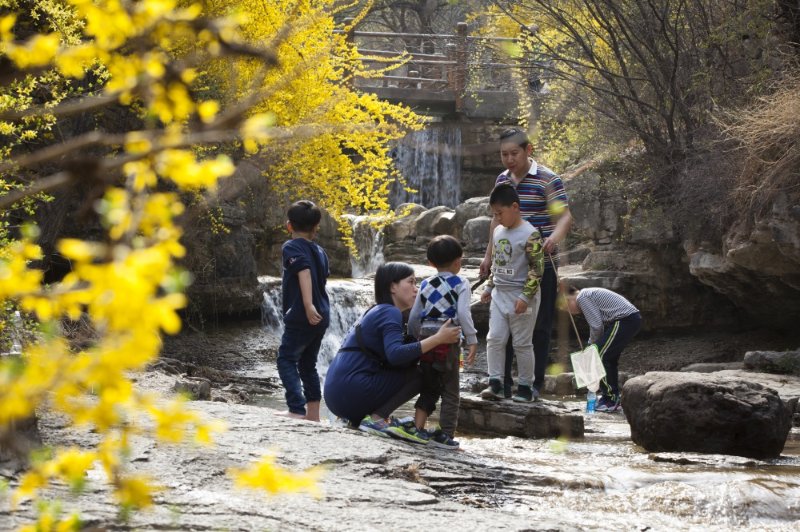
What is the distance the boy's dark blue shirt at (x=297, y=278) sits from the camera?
6246mm

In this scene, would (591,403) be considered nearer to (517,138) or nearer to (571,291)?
(571,291)

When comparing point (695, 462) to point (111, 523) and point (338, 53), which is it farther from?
point (338, 53)

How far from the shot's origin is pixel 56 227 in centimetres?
1029

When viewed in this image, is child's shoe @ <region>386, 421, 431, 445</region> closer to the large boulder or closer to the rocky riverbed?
the rocky riverbed

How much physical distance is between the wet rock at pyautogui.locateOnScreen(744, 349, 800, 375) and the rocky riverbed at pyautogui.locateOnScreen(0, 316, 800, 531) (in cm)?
363

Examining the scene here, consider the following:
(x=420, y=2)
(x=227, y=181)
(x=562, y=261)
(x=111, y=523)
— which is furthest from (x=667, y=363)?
(x=420, y=2)

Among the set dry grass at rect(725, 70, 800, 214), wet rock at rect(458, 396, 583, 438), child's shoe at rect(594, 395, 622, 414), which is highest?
dry grass at rect(725, 70, 800, 214)

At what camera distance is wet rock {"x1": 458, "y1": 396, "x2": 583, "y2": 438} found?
681 centimetres

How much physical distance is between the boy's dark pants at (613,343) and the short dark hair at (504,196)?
2842 mm

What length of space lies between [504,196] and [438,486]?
7.85ft

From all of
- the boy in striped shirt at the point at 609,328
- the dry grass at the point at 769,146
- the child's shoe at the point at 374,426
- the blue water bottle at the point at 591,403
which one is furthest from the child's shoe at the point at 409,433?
the dry grass at the point at 769,146

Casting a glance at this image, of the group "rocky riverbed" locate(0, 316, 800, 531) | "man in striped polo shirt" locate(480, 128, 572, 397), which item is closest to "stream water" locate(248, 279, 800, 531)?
"rocky riverbed" locate(0, 316, 800, 531)

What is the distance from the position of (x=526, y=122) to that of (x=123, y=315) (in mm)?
17712

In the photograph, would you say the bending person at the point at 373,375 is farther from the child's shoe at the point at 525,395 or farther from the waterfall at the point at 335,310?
the waterfall at the point at 335,310
